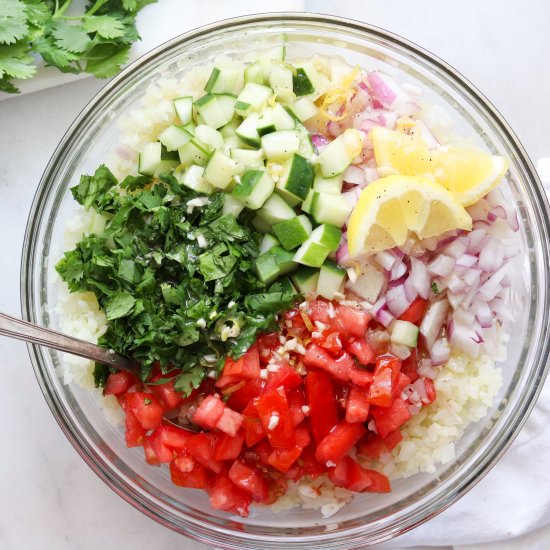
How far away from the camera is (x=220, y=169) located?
6.26ft

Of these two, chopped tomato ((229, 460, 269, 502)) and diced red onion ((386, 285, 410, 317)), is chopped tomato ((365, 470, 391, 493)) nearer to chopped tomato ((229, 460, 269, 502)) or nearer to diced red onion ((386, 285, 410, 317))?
chopped tomato ((229, 460, 269, 502))

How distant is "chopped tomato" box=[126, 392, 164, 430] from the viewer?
194cm

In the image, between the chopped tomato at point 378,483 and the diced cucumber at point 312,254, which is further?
the chopped tomato at point 378,483

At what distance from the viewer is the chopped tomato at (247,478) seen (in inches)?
77.5

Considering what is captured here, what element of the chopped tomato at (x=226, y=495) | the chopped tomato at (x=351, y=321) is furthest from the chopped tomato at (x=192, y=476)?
the chopped tomato at (x=351, y=321)

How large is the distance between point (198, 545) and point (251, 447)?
63cm

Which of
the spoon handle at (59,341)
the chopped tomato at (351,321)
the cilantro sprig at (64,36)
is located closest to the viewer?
the spoon handle at (59,341)

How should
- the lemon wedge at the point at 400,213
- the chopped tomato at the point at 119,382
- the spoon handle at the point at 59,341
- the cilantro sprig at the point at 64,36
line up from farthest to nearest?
the cilantro sprig at the point at 64,36
the chopped tomato at the point at 119,382
the lemon wedge at the point at 400,213
the spoon handle at the point at 59,341

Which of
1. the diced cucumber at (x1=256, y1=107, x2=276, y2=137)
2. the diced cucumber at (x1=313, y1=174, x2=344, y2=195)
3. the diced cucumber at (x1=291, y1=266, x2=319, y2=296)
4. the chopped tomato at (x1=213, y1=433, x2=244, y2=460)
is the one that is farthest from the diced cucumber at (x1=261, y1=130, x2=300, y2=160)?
the chopped tomato at (x1=213, y1=433, x2=244, y2=460)

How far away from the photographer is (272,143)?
192 cm

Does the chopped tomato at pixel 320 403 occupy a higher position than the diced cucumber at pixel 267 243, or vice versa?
the diced cucumber at pixel 267 243

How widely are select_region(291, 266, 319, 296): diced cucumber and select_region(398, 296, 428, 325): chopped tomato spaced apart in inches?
10.7

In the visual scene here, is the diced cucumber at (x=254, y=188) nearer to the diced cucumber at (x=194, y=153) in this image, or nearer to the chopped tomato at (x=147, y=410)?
the diced cucumber at (x=194, y=153)

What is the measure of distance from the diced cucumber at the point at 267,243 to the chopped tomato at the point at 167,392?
1.44ft
